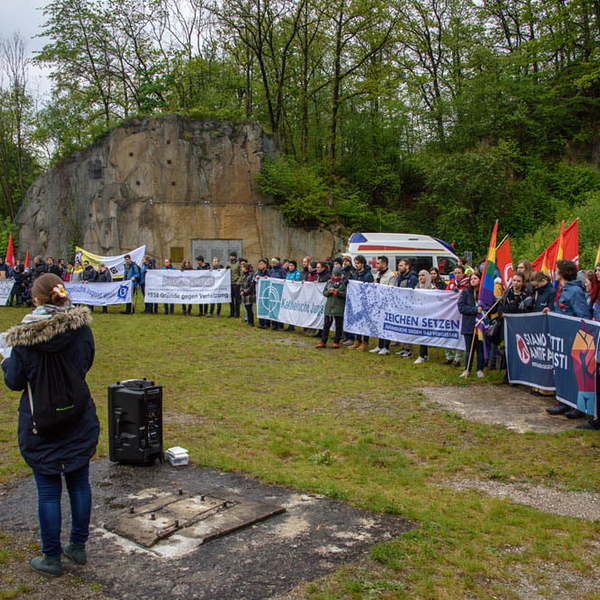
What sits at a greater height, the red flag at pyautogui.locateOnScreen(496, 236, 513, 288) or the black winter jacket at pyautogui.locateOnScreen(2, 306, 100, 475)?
the red flag at pyautogui.locateOnScreen(496, 236, 513, 288)

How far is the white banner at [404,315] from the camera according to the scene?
1341 centimetres

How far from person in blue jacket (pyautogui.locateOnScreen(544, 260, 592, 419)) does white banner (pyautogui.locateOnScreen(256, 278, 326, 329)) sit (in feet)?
25.0

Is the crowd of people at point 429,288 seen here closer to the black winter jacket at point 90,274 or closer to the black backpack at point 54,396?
the black winter jacket at point 90,274

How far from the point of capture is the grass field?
4695mm

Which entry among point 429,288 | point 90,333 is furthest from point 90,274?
point 90,333

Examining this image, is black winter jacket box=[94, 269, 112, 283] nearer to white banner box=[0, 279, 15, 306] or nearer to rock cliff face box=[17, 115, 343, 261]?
white banner box=[0, 279, 15, 306]

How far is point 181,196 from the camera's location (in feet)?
112

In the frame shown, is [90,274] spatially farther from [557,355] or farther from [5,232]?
[5,232]

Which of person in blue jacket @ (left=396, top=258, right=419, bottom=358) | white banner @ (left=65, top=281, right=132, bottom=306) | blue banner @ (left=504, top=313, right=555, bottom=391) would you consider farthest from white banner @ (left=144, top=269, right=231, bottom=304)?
blue banner @ (left=504, top=313, right=555, bottom=391)

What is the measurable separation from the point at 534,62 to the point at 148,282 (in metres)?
26.2

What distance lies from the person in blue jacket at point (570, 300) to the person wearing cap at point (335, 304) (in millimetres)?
6119

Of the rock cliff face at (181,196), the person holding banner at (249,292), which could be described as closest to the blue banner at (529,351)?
the person holding banner at (249,292)

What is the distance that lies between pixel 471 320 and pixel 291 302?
260 inches

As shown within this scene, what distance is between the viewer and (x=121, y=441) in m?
6.83
